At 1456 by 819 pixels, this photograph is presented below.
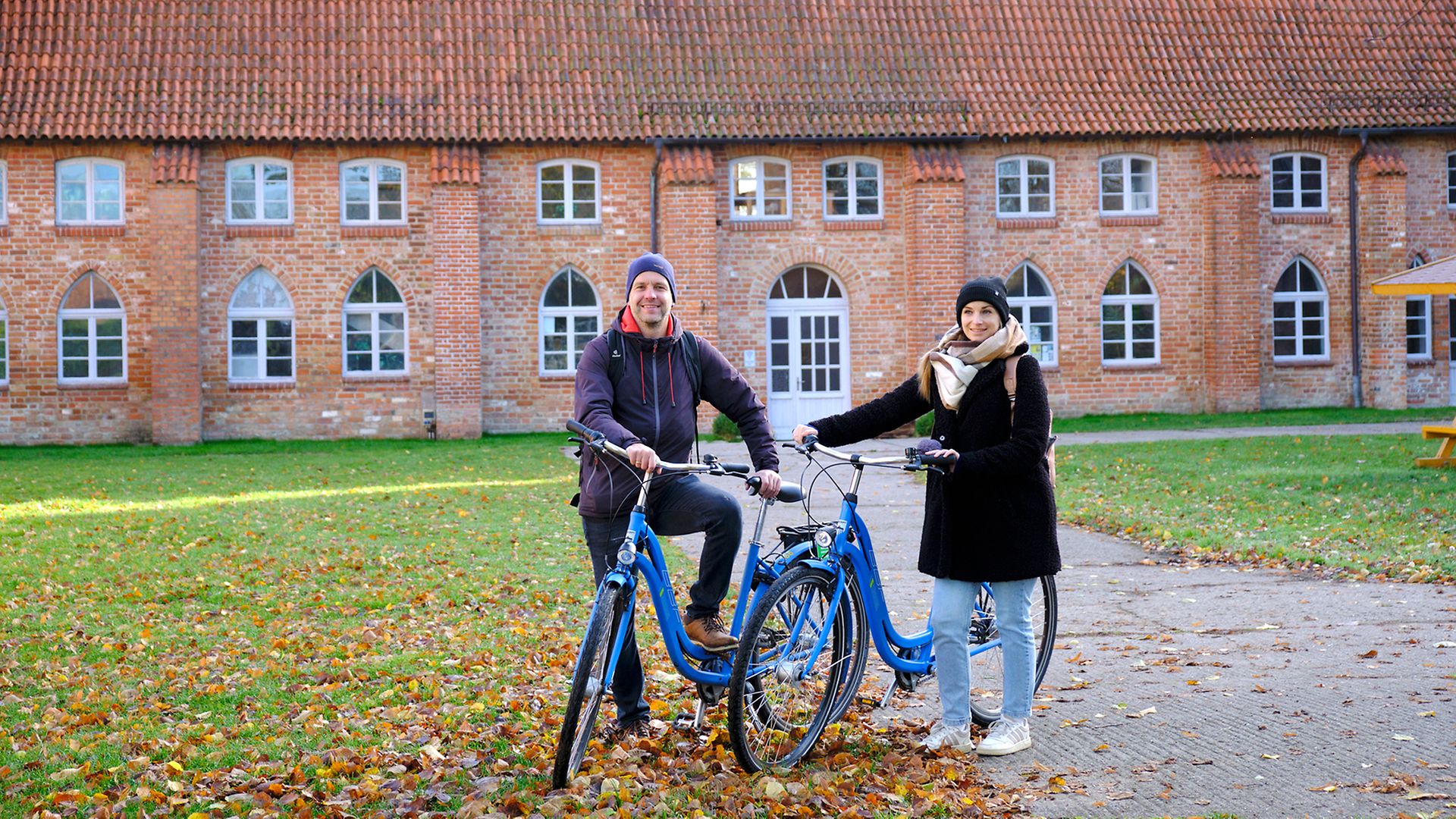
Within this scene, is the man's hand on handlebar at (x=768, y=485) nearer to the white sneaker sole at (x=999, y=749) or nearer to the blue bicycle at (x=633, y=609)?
the blue bicycle at (x=633, y=609)

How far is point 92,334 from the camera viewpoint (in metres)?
27.7

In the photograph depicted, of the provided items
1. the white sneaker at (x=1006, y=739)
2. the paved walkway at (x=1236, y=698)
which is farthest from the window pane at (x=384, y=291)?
the white sneaker at (x=1006, y=739)

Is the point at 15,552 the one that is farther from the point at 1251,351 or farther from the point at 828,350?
the point at 1251,351

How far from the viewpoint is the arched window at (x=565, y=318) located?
28.7 m

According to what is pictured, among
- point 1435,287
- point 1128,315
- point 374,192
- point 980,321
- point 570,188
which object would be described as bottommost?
point 980,321

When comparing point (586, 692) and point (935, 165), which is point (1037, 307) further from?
point (586, 692)

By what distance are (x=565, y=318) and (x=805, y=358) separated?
5.10 m

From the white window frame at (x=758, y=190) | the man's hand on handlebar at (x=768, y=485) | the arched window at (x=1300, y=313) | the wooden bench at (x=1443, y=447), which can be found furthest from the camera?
the arched window at (x=1300, y=313)

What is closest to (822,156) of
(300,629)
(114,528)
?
(114,528)

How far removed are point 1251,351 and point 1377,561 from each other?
794 inches

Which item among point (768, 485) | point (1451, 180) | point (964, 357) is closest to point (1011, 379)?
point (964, 357)

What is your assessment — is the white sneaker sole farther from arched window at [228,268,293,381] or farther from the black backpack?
arched window at [228,268,293,381]

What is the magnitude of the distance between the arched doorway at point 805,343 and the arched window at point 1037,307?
3.79m

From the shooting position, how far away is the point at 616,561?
541 centimetres
